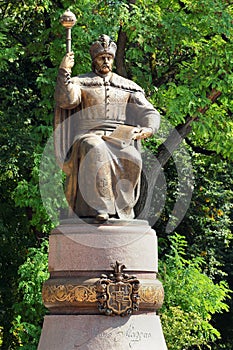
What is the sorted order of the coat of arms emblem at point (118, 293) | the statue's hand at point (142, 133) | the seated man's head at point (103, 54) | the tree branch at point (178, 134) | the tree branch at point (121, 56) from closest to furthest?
the coat of arms emblem at point (118, 293)
the statue's hand at point (142, 133)
the seated man's head at point (103, 54)
the tree branch at point (121, 56)
the tree branch at point (178, 134)

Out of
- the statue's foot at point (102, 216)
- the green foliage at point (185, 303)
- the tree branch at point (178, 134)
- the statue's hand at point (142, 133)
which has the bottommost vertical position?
the green foliage at point (185, 303)

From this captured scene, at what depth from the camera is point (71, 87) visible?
1243 cm

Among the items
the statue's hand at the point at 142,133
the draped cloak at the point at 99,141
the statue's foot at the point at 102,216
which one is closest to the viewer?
the statue's foot at the point at 102,216

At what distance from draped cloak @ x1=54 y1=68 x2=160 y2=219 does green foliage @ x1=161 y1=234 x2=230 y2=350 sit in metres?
6.17

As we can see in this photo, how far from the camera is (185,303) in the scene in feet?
62.2

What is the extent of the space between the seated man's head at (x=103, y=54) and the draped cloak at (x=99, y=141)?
0.10 meters

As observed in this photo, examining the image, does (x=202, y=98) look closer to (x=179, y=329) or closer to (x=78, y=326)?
(x=179, y=329)

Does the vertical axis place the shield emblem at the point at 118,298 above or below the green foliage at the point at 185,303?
above

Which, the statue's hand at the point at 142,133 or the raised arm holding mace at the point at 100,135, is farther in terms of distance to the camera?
the statue's hand at the point at 142,133

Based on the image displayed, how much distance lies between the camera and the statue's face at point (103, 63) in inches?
505

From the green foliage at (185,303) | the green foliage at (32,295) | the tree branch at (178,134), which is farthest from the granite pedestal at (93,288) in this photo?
the tree branch at (178,134)

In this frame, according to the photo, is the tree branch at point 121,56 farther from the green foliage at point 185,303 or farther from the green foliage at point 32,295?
the green foliage at point 185,303
